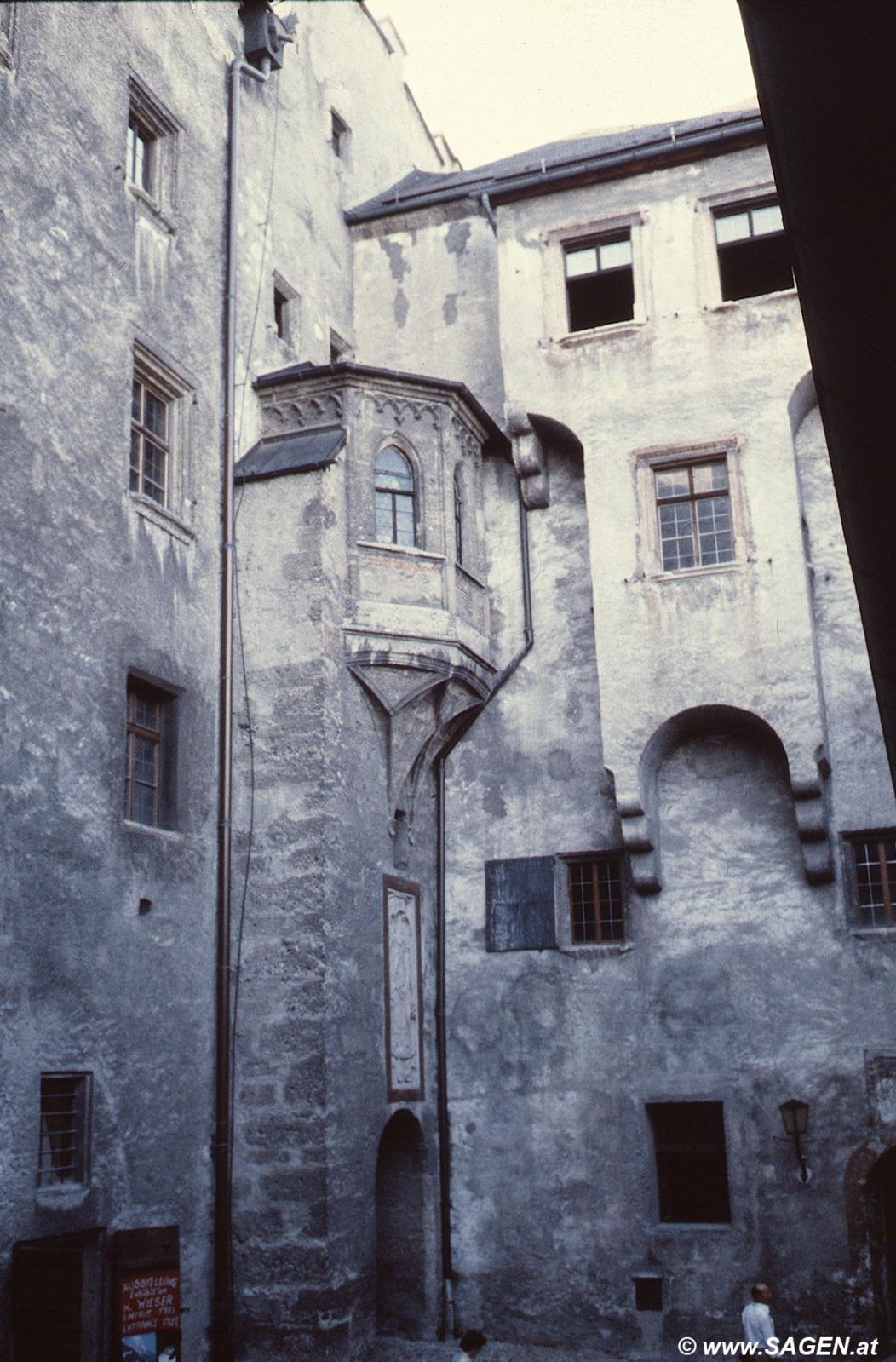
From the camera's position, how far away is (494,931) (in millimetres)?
17672

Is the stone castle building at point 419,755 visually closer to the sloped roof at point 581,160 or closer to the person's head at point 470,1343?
the sloped roof at point 581,160

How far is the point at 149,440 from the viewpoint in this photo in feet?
51.1

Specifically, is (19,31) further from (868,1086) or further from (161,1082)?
(868,1086)

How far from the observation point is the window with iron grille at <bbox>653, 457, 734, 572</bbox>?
17.7 meters

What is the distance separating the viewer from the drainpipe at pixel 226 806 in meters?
14.2

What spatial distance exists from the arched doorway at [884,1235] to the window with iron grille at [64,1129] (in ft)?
27.6

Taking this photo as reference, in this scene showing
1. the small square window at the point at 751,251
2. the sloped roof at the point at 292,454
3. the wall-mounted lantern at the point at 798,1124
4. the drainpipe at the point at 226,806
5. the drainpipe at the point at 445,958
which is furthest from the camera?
the small square window at the point at 751,251

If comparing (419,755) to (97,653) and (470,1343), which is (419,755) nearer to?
(97,653)

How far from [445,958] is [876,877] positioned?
5.36 metres

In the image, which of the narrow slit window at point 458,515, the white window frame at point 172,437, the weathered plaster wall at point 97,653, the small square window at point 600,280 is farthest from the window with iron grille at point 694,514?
the white window frame at point 172,437

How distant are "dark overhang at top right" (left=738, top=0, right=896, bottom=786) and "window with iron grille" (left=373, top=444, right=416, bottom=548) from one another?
14.1 metres

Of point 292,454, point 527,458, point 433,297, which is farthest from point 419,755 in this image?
point 433,297

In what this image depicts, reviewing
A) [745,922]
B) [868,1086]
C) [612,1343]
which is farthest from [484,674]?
[612,1343]

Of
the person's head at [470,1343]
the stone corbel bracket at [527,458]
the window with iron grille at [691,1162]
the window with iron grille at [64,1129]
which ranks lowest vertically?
the person's head at [470,1343]
